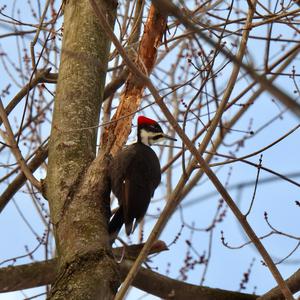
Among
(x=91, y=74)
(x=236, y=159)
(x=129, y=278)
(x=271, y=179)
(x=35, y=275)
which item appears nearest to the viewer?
(x=129, y=278)

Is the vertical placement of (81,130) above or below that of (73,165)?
above

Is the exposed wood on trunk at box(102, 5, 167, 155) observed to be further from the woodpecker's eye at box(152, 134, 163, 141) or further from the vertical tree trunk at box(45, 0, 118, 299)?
the woodpecker's eye at box(152, 134, 163, 141)

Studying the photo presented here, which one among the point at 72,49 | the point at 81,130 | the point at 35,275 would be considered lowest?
the point at 35,275

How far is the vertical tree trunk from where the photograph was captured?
7.27ft

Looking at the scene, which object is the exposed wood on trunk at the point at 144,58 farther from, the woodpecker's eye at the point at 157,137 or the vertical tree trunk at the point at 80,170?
the woodpecker's eye at the point at 157,137

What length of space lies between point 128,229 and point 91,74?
0.91 m

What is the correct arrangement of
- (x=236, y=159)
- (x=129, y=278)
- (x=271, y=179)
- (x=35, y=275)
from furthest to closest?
(x=35, y=275) → (x=236, y=159) → (x=271, y=179) → (x=129, y=278)

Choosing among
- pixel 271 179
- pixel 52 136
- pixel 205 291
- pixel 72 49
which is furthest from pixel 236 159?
pixel 72 49

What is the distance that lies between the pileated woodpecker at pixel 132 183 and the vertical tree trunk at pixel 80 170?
0.82ft

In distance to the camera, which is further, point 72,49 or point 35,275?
point 72,49

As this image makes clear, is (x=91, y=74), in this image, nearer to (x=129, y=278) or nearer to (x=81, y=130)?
(x=81, y=130)

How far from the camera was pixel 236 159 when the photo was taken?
2.39 m

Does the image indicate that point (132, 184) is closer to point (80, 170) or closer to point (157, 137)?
point (80, 170)

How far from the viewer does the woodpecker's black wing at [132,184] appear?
10.4 ft
